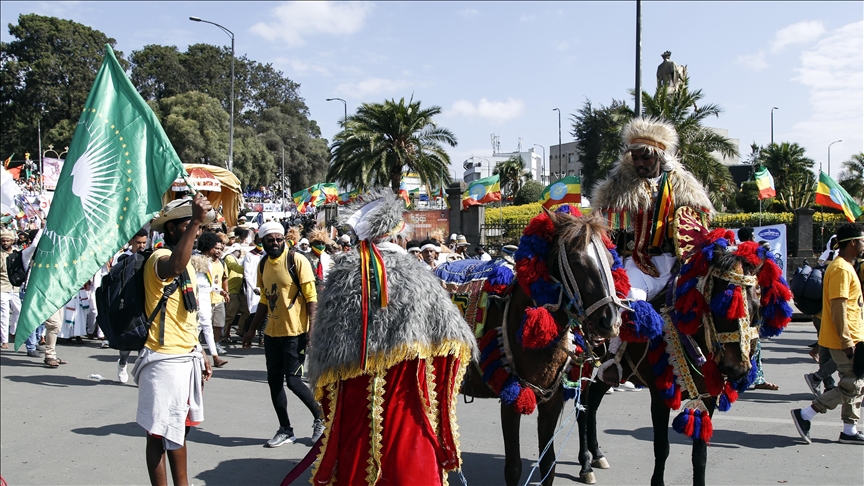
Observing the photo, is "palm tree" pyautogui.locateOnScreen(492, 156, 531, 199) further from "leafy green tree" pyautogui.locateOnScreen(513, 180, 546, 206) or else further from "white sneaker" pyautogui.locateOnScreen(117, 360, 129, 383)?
"white sneaker" pyautogui.locateOnScreen(117, 360, 129, 383)

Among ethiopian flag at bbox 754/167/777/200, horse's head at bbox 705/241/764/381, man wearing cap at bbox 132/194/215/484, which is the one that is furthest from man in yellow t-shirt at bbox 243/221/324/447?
ethiopian flag at bbox 754/167/777/200

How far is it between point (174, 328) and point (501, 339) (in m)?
2.15

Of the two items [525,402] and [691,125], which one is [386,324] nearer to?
[525,402]

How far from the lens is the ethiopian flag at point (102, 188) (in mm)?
3785

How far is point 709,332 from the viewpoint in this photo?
4727 mm

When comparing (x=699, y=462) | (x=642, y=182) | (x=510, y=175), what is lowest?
(x=699, y=462)

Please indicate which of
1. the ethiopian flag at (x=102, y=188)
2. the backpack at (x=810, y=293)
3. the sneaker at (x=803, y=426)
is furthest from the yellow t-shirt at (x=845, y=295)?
the ethiopian flag at (x=102, y=188)

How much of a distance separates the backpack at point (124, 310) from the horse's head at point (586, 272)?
254cm

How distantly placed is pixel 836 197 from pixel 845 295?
8.49 m

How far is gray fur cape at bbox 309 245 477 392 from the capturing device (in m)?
3.65

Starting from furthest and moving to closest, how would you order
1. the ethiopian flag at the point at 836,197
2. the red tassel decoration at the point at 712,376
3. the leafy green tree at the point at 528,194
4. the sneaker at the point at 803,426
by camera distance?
the leafy green tree at the point at 528,194 → the ethiopian flag at the point at 836,197 → the sneaker at the point at 803,426 → the red tassel decoration at the point at 712,376

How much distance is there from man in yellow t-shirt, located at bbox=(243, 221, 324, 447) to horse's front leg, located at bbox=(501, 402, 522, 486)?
7.42 feet

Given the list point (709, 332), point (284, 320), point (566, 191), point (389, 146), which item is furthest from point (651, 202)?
point (389, 146)

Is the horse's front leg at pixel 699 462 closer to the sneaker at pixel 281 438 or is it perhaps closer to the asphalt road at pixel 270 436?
the asphalt road at pixel 270 436
